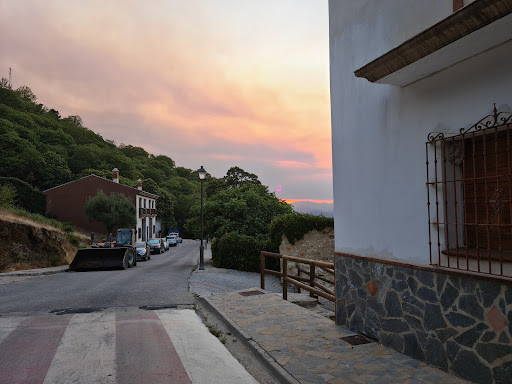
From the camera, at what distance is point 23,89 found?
8175cm

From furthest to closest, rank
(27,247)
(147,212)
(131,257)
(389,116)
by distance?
(147,212)
(131,257)
(27,247)
(389,116)

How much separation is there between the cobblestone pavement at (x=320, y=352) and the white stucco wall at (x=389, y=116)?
1.23 metres

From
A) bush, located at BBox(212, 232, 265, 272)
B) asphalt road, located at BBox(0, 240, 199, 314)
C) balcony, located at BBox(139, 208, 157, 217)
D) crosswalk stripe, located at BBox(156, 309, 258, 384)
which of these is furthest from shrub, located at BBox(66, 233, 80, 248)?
balcony, located at BBox(139, 208, 157, 217)

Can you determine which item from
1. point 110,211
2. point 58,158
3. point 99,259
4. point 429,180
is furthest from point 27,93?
point 429,180

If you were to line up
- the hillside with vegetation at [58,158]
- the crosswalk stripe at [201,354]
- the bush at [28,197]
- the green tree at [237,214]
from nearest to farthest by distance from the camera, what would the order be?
1. the crosswalk stripe at [201,354]
2. the green tree at [237,214]
3. the bush at [28,197]
4. the hillside with vegetation at [58,158]

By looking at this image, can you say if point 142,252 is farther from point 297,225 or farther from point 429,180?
point 429,180

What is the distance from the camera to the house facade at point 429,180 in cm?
343

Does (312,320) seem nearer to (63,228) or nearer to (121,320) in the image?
(121,320)

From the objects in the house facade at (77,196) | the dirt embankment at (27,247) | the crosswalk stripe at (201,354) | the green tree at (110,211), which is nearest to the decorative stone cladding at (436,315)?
the crosswalk stripe at (201,354)

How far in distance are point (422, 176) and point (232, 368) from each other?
332cm

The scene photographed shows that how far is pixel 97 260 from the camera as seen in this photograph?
17562 mm

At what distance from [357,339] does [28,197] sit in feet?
135

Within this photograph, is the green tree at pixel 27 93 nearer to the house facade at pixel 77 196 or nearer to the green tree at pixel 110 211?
the house facade at pixel 77 196

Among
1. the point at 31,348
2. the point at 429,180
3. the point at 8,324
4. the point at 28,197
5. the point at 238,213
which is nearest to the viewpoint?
the point at 429,180
